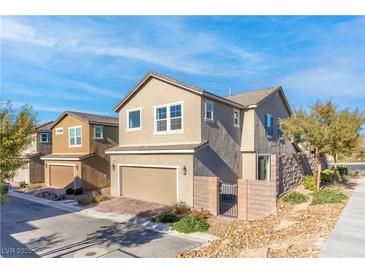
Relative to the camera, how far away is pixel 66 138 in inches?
962

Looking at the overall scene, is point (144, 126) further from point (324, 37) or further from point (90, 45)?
Answer: point (324, 37)

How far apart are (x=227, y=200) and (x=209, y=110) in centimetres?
543

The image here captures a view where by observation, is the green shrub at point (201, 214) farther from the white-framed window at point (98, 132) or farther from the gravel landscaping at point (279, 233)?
the white-framed window at point (98, 132)

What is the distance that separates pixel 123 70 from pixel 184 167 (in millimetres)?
7675

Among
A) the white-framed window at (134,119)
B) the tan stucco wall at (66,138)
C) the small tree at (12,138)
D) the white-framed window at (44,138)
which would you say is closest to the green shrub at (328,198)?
the white-framed window at (134,119)

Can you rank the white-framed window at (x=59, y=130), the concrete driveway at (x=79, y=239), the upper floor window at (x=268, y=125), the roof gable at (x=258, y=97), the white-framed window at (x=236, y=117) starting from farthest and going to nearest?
the white-framed window at (x=59, y=130) < the upper floor window at (x=268, y=125) < the roof gable at (x=258, y=97) < the white-framed window at (x=236, y=117) < the concrete driveway at (x=79, y=239)

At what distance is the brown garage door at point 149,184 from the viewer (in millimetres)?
15219

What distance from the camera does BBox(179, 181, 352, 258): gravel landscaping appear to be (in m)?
7.40

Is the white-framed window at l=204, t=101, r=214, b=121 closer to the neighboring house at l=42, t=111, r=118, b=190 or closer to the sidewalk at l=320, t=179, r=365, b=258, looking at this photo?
the sidewalk at l=320, t=179, r=365, b=258

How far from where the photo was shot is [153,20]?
1016 cm

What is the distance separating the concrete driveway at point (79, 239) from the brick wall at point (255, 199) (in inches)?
127

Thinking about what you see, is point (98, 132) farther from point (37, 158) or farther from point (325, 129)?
point (325, 129)

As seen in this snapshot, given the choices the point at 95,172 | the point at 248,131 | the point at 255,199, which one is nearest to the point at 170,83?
the point at 248,131

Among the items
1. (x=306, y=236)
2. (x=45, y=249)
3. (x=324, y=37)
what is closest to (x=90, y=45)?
(x=45, y=249)
